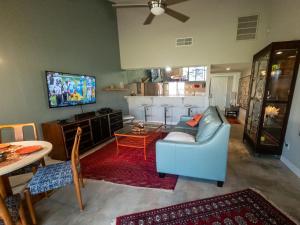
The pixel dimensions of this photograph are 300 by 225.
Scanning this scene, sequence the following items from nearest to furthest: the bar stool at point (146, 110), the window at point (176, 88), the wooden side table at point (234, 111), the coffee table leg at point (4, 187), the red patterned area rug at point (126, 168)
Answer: the coffee table leg at point (4, 187), the red patterned area rug at point (126, 168), the bar stool at point (146, 110), the window at point (176, 88), the wooden side table at point (234, 111)

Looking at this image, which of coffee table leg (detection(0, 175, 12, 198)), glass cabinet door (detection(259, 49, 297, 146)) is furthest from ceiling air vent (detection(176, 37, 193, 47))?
coffee table leg (detection(0, 175, 12, 198))

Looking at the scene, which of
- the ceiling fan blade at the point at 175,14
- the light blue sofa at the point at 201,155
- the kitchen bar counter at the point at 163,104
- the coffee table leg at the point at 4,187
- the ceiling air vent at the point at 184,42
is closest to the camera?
the coffee table leg at the point at 4,187

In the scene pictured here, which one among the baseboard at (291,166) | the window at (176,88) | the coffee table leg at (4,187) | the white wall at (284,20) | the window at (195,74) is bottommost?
the baseboard at (291,166)

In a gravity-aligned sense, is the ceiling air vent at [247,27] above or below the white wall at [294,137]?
above

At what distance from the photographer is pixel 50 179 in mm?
1608

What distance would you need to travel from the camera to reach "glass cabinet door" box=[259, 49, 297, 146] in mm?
2672

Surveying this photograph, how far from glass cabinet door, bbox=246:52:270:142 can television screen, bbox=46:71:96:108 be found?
3972mm

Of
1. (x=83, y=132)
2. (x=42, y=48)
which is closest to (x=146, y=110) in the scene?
(x=83, y=132)

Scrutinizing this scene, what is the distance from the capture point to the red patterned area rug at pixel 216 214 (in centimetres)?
157

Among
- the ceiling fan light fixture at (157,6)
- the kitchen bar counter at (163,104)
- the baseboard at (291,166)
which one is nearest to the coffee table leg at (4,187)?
the ceiling fan light fixture at (157,6)

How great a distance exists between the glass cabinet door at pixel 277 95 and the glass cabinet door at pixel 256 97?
0.55 feet

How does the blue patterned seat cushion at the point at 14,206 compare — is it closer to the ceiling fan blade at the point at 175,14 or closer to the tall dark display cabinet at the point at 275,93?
the ceiling fan blade at the point at 175,14

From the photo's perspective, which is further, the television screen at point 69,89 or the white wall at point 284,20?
the television screen at point 69,89

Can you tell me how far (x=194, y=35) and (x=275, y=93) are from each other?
9.20 ft
